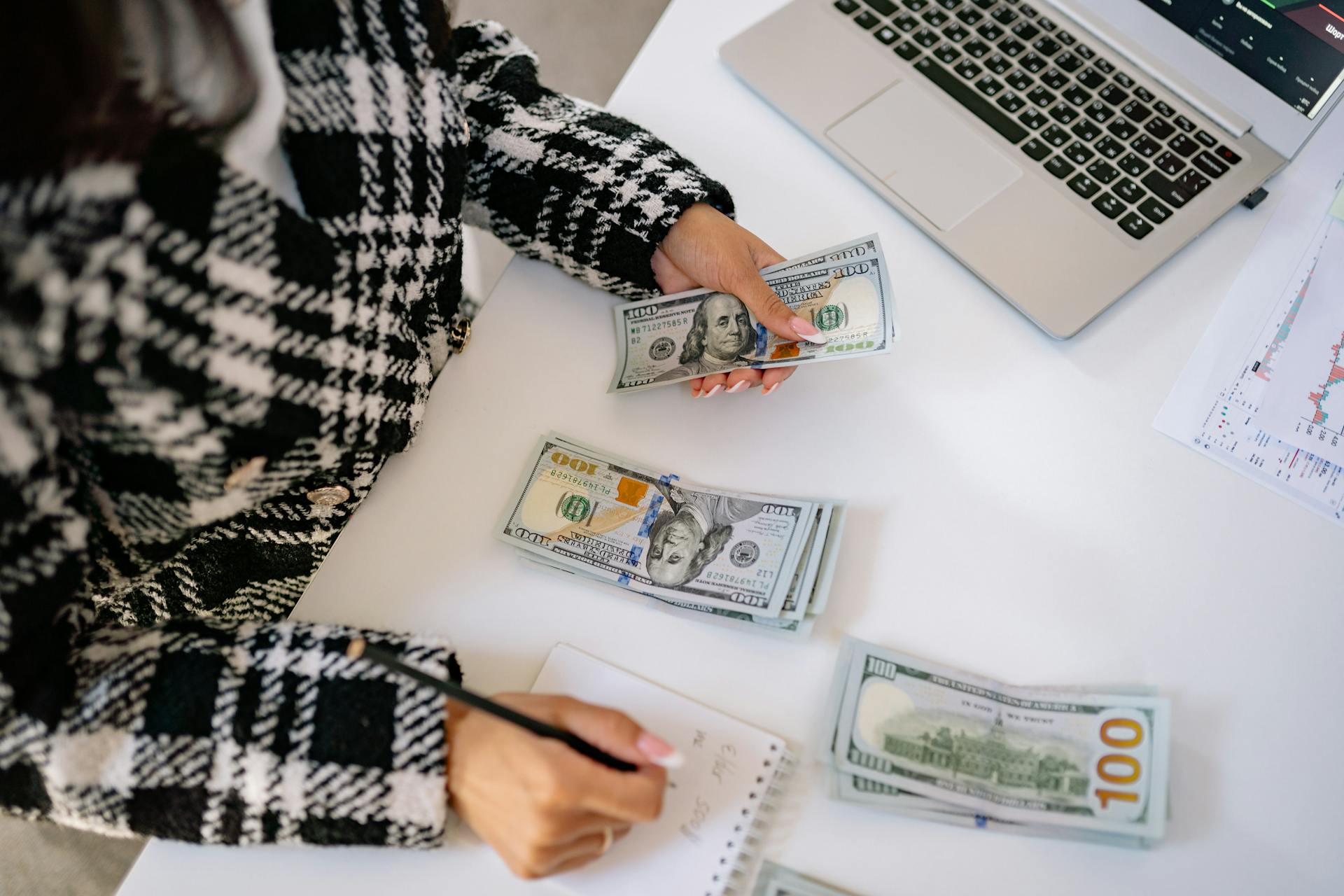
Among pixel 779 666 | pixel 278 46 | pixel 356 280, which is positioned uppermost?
pixel 278 46

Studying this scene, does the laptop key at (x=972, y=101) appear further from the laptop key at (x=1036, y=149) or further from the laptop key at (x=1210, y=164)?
the laptop key at (x=1210, y=164)

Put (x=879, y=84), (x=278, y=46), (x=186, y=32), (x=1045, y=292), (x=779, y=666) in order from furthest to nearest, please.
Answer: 1. (x=879, y=84)
2. (x=1045, y=292)
3. (x=779, y=666)
4. (x=278, y=46)
5. (x=186, y=32)

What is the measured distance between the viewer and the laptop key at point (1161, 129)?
3.06 ft

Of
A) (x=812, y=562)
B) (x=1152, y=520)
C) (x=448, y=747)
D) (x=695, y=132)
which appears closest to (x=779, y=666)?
(x=812, y=562)

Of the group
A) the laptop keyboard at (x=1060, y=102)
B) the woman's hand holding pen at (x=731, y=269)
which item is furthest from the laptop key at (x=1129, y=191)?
the woman's hand holding pen at (x=731, y=269)

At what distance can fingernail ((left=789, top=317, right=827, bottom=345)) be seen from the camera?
2.65 ft

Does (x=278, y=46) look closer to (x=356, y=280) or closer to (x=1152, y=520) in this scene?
(x=356, y=280)

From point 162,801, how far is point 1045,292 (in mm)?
901

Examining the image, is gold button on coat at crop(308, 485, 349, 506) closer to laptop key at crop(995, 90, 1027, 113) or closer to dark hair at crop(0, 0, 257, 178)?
dark hair at crop(0, 0, 257, 178)

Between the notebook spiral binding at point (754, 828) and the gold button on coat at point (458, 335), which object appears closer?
the notebook spiral binding at point (754, 828)

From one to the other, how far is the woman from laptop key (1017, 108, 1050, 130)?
2.03 feet

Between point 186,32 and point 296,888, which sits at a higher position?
point 186,32

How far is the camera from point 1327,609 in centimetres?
77

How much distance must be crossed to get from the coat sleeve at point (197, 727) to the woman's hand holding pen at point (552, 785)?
0.08ft
